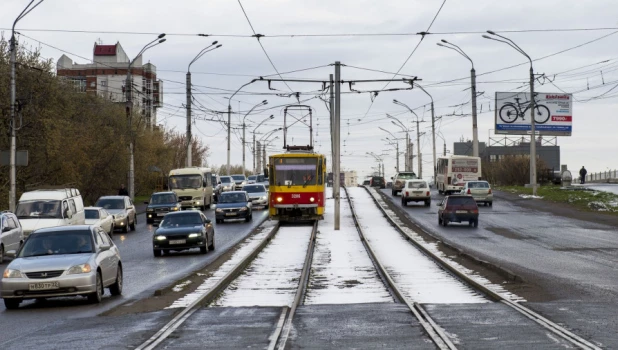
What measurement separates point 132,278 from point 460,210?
83.5 ft

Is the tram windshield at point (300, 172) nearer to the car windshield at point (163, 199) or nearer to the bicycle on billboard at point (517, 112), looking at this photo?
the car windshield at point (163, 199)

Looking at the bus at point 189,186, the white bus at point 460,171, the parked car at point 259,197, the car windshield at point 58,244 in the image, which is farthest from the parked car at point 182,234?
the white bus at point 460,171

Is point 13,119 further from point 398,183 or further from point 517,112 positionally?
point 517,112

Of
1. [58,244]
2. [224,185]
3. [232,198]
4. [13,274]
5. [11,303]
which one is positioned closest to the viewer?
[13,274]

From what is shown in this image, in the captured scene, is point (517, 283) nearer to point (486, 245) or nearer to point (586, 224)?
point (486, 245)

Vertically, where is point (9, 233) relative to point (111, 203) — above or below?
below

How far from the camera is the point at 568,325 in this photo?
46.0 ft

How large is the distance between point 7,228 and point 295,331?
64.4ft

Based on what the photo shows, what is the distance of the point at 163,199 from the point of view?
54.6 m

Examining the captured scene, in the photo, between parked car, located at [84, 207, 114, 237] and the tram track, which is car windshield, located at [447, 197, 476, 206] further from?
the tram track

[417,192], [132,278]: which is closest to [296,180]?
[417,192]

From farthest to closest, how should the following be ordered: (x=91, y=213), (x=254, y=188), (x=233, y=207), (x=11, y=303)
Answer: (x=254, y=188), (x=233, y=207), (x=91, y=213), (x=11, y=303)

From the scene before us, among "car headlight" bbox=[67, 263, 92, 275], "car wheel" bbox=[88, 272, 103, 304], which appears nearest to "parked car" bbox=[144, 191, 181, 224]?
"car wheel" bbox=[88, 272, 103, 304]

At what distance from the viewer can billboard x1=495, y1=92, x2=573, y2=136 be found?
96.8m
